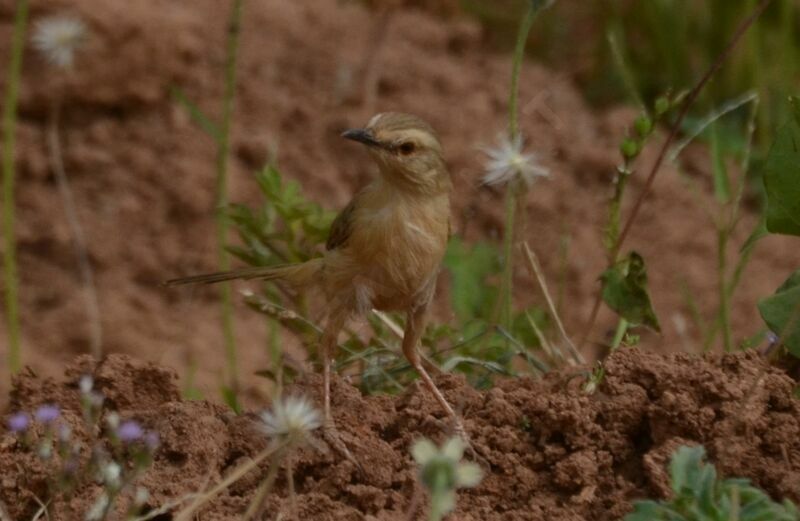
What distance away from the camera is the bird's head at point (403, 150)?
194 inches

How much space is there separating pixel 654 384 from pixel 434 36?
5.35 meters

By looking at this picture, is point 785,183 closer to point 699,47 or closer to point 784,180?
point 784,180

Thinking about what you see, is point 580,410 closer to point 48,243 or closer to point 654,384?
point 654,384

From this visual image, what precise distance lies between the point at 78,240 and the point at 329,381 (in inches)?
129

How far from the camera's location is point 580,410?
4047mm

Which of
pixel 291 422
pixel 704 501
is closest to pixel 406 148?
pixel 291 422

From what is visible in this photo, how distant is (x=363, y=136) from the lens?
4.87 meters

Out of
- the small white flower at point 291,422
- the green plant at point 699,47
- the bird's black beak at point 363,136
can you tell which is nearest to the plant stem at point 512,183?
the bird's black beak at point 363,136

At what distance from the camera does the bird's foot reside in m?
3.98

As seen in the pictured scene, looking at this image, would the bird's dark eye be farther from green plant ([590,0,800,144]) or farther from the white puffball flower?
green plant ([590,0,800,144])

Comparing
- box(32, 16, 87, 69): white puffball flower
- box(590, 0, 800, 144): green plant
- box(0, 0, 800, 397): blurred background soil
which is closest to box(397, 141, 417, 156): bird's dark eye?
box(0, 0, 800, 397): blurred background soil

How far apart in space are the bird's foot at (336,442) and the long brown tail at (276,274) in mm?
1068

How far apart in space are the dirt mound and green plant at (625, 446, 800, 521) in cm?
31

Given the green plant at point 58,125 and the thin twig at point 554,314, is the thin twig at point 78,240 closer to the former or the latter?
the green plant at point 58,125
